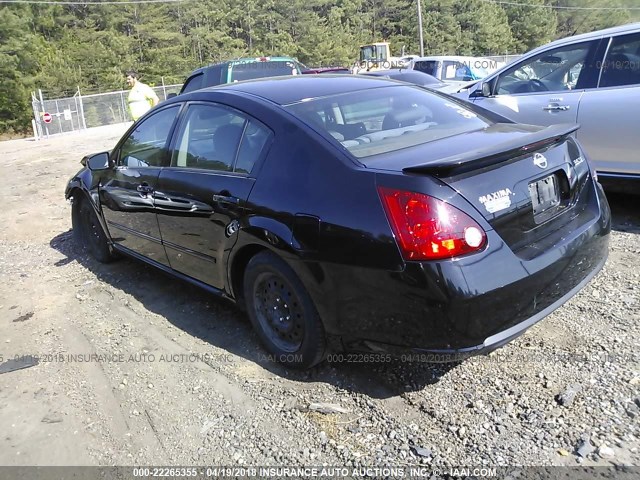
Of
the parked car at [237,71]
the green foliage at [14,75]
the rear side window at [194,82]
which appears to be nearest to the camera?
the parked car at [237,71]

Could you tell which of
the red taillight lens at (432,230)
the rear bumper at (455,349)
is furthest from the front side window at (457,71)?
the red taillight lens at (432,230)

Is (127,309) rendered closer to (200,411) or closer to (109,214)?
(109,214)

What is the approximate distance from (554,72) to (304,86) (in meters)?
3.18

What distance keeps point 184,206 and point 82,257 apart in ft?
8.74

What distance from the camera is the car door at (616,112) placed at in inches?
190

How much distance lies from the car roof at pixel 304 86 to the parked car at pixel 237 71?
582 centimetres

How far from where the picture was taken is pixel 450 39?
68.2 metres

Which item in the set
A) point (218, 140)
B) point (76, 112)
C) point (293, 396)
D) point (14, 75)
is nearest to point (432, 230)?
point (293, 396)

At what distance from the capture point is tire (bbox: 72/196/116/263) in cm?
535

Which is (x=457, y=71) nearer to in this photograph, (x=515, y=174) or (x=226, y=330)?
(x=226, y=330)

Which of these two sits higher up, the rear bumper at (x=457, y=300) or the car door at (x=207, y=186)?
the car door at (x=207, y=186)

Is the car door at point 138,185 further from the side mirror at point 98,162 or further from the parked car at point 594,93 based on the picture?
the parked car at point 594,93

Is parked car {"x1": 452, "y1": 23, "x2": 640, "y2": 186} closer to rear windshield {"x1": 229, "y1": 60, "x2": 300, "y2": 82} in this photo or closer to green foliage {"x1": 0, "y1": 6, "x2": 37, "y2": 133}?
rear windshield {"x1": 229, "y1": 60, "x2": 300, "y2": 82}

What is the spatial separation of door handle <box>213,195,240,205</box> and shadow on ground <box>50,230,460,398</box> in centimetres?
98
